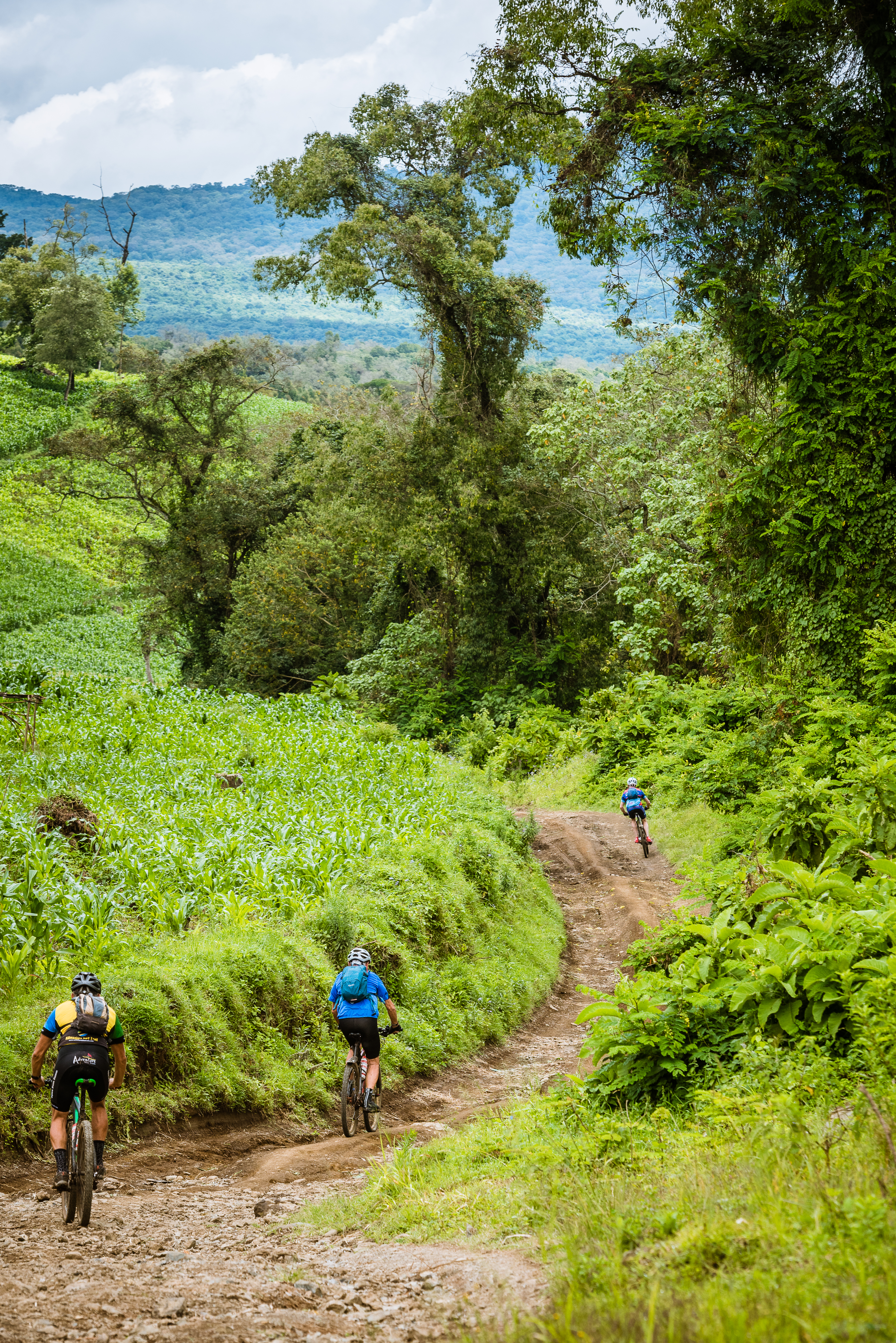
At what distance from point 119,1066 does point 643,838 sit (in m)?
14.4

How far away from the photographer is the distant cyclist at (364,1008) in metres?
8.55

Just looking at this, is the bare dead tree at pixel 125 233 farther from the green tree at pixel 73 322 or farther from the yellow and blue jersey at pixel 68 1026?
the yellow and blue jersey at pixel 68 1026

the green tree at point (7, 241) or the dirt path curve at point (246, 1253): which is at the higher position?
the green tree at point (7, 241)

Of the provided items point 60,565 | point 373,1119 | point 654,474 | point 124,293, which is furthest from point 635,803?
point 124,293

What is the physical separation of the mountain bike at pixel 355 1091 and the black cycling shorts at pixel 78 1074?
2.66m

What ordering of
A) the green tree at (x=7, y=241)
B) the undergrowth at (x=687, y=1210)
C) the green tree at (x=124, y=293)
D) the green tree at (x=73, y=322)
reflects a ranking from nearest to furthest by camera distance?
the undergrowth at (x=687, y=1210) < the green tree at (x=73, y=322) < the green tree at (x=124, y=293) < the green tree at (x=7, y=241)

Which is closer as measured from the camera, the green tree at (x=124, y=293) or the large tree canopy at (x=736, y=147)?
the large tree canopy at (x=736, y=147)

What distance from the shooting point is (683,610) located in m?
27.8

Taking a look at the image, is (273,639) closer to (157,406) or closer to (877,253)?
(157,406)

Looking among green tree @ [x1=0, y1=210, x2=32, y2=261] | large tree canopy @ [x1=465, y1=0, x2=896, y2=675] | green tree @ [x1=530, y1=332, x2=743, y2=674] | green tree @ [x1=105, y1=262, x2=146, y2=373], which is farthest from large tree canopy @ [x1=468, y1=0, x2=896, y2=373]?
green tree @ [x1=0, y1=210, x2=32, y2=261]

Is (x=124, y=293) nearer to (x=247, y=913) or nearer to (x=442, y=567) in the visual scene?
(x=442, y=567)

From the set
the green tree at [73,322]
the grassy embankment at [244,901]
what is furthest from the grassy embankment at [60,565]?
the grassy embankment at [244,901]

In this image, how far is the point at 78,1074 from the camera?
626cm

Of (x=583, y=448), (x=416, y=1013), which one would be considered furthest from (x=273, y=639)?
(x=416, y=1013)
